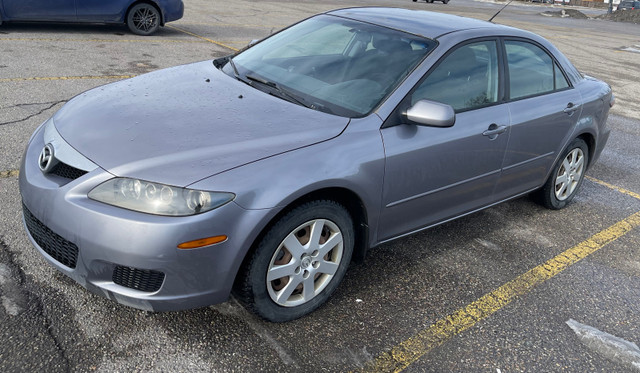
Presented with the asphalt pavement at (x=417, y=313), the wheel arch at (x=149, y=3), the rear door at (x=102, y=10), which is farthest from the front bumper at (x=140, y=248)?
the wheel arch at (x=149, y=3)

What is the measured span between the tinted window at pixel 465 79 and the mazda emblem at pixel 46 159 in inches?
77.8

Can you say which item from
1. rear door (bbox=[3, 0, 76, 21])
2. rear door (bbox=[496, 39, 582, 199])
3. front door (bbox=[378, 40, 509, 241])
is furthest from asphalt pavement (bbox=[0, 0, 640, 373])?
rear door (bbox=[3, 0, 76, 21])

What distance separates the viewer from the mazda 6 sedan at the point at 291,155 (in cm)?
258

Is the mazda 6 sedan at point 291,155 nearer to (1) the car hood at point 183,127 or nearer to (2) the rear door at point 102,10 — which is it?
(1) the car hood at point 183,127

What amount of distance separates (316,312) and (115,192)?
4.14ft

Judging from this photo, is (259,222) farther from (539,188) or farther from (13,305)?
(539,188)

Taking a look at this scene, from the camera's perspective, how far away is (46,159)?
2889 millimetres

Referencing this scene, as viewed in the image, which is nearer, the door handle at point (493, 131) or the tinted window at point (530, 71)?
the door handle at point (493, 131)

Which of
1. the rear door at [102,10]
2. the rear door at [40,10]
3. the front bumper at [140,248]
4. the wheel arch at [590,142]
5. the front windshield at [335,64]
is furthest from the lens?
the rear door at [102,10]

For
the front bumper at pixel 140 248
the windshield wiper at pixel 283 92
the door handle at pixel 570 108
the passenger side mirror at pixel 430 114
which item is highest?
the passenger side mirror at pixel 430 114

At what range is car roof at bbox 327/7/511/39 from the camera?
3789 millimetres

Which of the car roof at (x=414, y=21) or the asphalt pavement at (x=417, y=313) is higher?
the car roof at (x=414, y=21)

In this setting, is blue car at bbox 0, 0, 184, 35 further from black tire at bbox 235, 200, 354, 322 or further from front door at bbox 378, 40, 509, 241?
black tire at bbox 235, 200, 354, 322

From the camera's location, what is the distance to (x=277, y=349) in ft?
9.29
